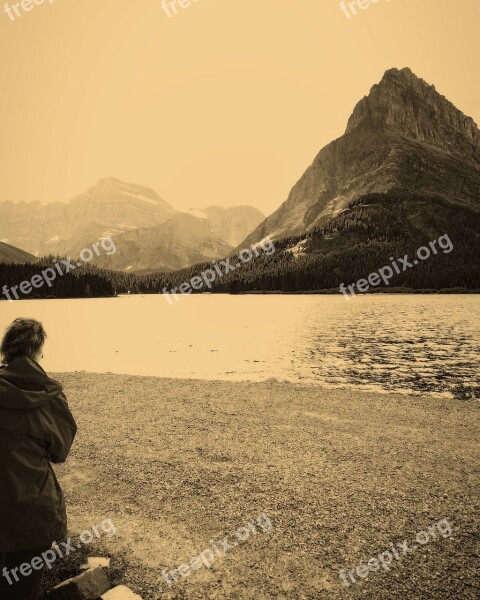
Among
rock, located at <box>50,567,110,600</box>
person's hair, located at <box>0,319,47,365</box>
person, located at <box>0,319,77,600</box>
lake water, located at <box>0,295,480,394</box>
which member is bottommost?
lake water, located at <box>0,295,480,394</box>

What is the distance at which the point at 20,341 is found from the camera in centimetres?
456

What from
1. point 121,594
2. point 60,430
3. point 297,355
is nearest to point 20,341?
point 60,430

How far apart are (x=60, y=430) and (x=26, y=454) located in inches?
15.0

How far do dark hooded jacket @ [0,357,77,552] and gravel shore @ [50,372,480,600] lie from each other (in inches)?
93.6

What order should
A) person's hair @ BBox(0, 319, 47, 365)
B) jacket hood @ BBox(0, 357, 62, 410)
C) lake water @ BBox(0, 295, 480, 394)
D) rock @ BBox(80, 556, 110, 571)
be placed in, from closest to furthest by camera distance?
jacket hood @ BBox(0, 357, 62, 410) < person's hair @ BBox(0, 319, 47, 365) < rock @ BBox(80, 556, 110, 571) < lake water @ BBox(0, 295, 480, 394)

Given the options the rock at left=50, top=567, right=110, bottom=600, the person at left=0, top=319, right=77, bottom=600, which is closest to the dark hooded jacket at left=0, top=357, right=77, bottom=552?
the person at left=0, top=319, right=77, bottom=600

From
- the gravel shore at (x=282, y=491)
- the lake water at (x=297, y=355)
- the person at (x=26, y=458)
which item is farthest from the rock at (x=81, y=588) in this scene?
the lake water at (x=297, y=355)

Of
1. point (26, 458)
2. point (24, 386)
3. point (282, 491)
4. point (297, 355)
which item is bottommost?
point (297, 355)

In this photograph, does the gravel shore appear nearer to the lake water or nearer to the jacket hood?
the jacket hood

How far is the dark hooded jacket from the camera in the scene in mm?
4344

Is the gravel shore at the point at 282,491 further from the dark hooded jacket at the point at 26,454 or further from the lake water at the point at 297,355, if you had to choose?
the lake water at the point at 297,355

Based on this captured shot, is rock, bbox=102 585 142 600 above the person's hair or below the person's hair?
below

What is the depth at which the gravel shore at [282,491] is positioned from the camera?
20.6 ft

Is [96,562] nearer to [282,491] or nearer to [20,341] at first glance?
[20,341]
